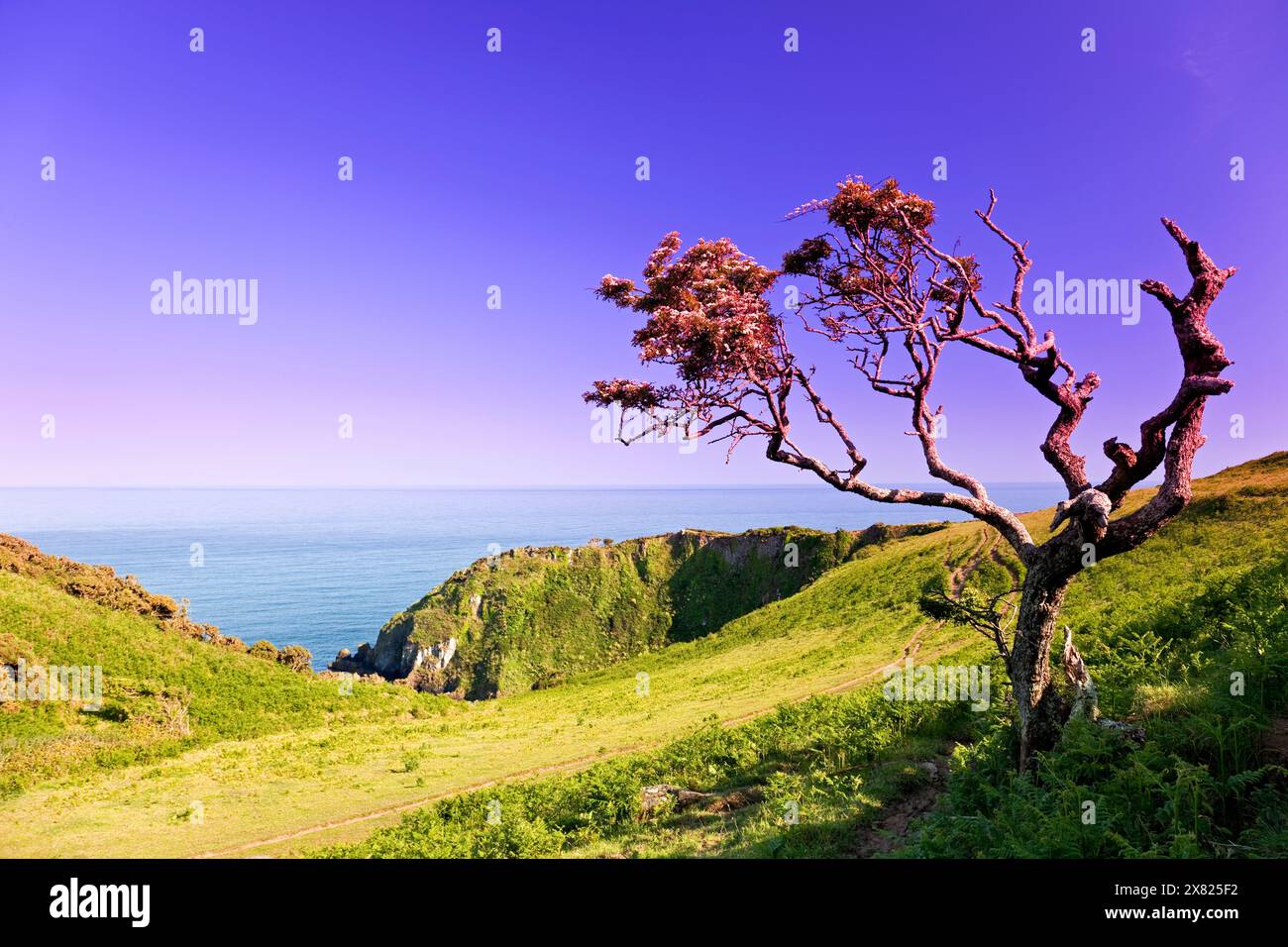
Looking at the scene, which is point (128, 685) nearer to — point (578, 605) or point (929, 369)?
point (929, 369)

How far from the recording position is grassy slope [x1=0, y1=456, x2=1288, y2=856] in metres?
19.8

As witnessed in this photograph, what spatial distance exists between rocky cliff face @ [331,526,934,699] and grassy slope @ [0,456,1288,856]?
50.1 m

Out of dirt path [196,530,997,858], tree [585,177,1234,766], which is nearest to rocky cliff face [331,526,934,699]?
dirt path [196,530,997,858]

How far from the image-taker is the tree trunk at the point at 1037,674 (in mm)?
9617

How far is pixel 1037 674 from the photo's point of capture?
31.6 feet

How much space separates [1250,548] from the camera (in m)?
25.4

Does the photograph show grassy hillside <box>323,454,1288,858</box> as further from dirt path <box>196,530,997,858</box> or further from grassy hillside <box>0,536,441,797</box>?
grassy hillside <box>0,536,441,797</box>

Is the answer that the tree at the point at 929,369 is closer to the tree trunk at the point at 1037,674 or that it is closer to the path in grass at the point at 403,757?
the tree trunk at the point at 1037,674

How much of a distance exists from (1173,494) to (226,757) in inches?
1429

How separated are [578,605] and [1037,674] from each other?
10018 cm

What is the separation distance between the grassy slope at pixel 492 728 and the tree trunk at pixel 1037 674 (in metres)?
11.2

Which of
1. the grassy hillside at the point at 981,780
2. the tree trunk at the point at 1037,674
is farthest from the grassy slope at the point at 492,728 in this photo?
the tree trunk at the point at 1037,674
